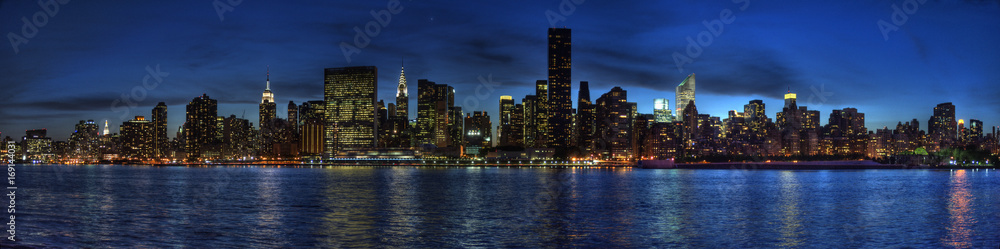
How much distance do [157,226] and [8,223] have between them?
9641 millimetres

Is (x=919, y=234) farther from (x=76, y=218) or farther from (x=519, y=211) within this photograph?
(x=76, y=218)

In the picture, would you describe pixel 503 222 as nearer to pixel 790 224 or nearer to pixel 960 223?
pixel 790 224

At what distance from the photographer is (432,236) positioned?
39000 mm

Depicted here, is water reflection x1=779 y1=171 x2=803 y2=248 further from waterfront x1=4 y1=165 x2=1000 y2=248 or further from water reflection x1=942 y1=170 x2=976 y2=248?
water reflection x1=942 y1=170 x2=976 y2=248

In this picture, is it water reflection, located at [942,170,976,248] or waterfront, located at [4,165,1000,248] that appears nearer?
waterfront, located at [4,165,1000,248]

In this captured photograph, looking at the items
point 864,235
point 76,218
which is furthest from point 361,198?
point 864,235

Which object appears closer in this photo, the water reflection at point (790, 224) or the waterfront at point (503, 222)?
the waterfront at point (503, 222)

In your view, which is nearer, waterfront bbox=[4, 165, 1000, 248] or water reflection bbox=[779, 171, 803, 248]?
waterfront bbox=[4, 165, 1000, 248]

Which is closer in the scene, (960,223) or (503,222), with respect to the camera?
(503,222)

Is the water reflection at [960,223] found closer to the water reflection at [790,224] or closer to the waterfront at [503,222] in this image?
the waterfront at [503,222]

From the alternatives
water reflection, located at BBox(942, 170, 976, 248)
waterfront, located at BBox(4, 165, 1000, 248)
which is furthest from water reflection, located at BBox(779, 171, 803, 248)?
water reflection, located at BBox(942, 170, 976, 248)

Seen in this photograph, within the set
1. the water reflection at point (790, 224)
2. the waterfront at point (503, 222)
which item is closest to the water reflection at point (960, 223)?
the waterfront at point (503, 222)

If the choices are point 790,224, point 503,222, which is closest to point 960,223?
point 790,224

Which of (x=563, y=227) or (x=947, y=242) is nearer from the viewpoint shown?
(x=947, y=242)
